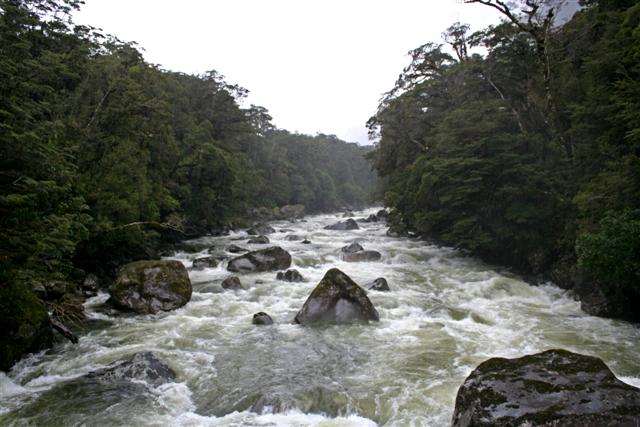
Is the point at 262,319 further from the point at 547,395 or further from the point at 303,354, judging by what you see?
the point at 547,395

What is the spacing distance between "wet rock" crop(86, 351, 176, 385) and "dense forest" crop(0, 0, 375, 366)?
2.03 metres

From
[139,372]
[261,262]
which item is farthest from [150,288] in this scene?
[261,262]

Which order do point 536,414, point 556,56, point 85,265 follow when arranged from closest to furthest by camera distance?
point 536,414 → point 85,265 → point 556,56

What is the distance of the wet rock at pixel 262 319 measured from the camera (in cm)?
1002

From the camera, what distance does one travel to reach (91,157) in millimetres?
14578

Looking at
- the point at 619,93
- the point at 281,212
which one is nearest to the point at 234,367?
the point at 619,93

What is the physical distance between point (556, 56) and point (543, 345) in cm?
1281

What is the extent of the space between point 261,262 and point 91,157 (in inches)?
290

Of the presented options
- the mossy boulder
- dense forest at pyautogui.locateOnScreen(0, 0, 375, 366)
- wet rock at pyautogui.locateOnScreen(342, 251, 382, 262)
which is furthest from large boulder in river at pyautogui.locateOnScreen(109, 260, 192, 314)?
wet rock at pyautogui.locateOnScreen(342, 251, 382, 262)

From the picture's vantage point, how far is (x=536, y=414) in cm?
443

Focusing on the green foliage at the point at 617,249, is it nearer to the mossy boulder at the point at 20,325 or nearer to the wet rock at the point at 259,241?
the mossy boulder at the point at 20,325

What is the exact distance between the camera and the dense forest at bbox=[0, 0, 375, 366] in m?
7.11

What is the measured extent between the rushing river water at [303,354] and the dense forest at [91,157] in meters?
1.79

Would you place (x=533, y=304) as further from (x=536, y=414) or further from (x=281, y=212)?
(x=281, y=212)
